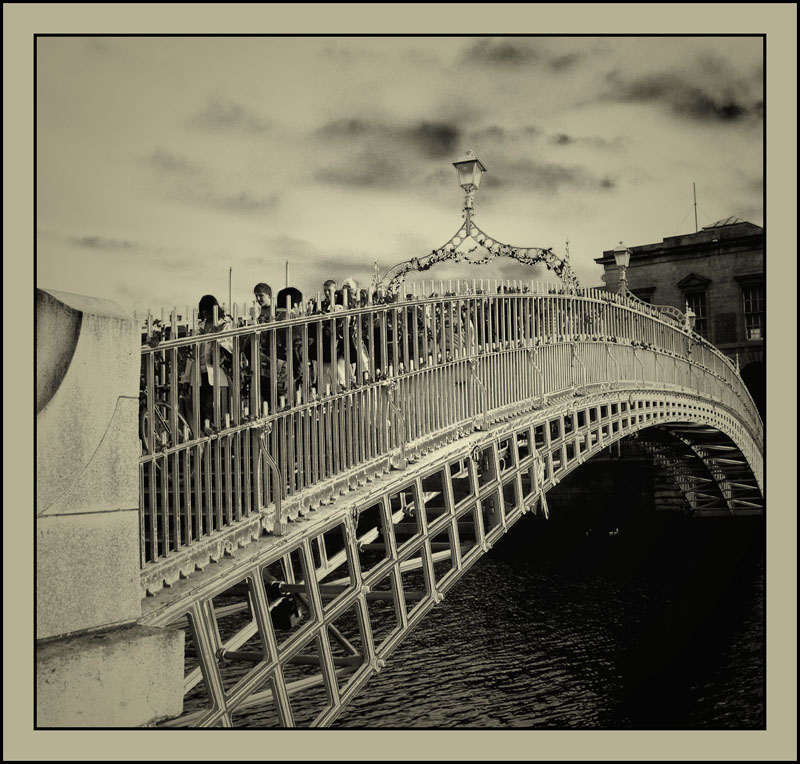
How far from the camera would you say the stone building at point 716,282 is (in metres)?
20.7

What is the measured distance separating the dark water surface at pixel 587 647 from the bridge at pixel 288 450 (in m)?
1.37

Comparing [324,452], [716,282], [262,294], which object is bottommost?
[324,452]

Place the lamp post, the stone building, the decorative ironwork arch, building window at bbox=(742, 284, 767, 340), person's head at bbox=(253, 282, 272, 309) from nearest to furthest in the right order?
person's head at bbox=(253, 282, 272, 309) → the lamp post → the decorative ironwork arch → the stone building → building window at bbox=(742, 284, 767, 340)

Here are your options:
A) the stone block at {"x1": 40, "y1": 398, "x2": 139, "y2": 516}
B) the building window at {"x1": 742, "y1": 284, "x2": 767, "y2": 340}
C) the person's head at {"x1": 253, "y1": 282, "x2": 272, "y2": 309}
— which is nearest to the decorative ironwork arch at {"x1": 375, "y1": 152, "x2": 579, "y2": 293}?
the person's head at {"x1": 253, "y1": 282, "x2": 272, "y2": 309}

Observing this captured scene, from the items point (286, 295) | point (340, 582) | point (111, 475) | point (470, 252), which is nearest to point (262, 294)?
point (286, 295)

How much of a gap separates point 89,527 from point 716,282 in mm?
20659

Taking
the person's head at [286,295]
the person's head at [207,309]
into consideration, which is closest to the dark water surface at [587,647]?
the person's head at [286,295]

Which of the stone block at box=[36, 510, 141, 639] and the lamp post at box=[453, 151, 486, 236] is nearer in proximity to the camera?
the stone block at box=[36, 510, 141, 639]

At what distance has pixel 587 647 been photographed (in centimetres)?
1070

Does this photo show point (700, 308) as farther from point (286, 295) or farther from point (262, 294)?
point (262, 294)

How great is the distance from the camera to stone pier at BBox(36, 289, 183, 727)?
2918 mm

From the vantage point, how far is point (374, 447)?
16.5 feet

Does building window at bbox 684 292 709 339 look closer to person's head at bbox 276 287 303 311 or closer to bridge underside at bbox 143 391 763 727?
bridge underside at bbox 143 391 763 727

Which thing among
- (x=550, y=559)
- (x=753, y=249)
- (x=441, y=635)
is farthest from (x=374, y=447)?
(x=753, y=249)
